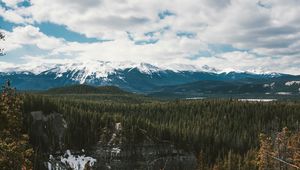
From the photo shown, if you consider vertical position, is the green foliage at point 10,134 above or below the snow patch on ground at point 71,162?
above

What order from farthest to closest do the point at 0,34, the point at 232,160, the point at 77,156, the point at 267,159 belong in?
1. the point at 77,156
2. the point at 232,160
3. the point at 267,159
4. the point at 0,34

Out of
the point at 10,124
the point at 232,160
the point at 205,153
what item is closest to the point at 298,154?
the point at 10,124

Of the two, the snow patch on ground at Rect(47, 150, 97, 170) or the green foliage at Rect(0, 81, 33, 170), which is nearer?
the green foliage at Rect(0, 81, 33, 170)

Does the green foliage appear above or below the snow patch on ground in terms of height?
above

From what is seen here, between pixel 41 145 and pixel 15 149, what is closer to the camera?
pixel 15 149

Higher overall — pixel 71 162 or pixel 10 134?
pixel 10 134

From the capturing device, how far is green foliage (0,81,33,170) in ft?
76.1

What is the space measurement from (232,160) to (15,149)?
131m

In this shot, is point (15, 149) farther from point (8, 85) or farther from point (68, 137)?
point (68, 137)

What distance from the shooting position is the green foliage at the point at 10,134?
23.2m

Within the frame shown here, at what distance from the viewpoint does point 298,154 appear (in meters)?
68.8

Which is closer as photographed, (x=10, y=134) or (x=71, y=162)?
(x=10, y=134)

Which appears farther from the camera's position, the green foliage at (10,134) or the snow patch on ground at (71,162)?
the snow patch on ground at (71,162)

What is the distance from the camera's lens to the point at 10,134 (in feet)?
87.5
